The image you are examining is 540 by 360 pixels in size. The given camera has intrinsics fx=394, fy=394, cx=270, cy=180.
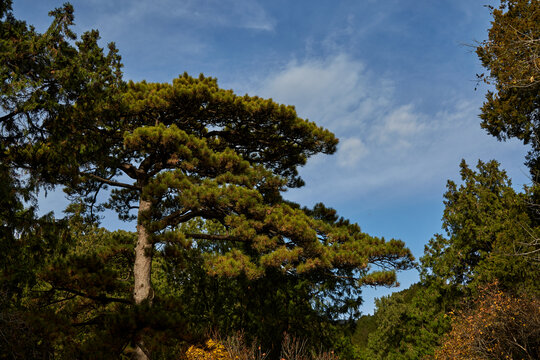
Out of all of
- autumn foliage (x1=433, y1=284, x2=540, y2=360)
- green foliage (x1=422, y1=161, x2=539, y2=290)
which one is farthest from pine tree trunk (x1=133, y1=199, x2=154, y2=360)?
green foliage (x1=422, y1=161, x2=539, y2=290)

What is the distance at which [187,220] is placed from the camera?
11.7 metres

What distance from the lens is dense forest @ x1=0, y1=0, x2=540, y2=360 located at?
7531mm

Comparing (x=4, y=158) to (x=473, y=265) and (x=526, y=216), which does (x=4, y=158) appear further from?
(x=473, y=265)

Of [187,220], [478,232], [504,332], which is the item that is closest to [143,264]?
[187,220]

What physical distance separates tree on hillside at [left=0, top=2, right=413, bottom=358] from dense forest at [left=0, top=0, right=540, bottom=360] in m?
0.04

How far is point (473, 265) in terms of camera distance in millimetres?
20000

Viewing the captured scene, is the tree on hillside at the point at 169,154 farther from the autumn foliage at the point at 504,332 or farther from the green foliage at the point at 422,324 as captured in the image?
the green foliage at the point at 422,324

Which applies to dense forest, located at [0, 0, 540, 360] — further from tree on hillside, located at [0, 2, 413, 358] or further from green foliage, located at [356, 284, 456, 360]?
green foliage, located at [356, 284, 456, 360]

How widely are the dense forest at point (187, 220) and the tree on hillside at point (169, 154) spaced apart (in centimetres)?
4

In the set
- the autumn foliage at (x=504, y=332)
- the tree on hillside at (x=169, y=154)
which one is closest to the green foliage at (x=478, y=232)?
the autumn foliage at (x=504, y=332)

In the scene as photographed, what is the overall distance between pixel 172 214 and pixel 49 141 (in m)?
3.93

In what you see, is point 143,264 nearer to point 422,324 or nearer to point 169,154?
point 169,154

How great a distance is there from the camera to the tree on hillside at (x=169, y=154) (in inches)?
306

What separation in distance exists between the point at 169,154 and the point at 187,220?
2067mm
